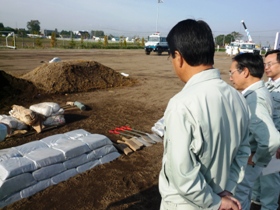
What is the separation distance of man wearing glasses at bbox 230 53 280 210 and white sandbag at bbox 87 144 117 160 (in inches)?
88.0

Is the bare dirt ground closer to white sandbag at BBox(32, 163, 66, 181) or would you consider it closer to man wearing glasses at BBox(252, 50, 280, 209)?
white sandbag at BBox(32, 163, 66, 181)

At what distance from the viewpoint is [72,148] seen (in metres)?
3.37

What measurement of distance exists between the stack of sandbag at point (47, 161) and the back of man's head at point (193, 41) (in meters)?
2.53

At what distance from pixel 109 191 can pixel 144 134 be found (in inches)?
83.1

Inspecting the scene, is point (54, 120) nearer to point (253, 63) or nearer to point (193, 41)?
point (253, 63)

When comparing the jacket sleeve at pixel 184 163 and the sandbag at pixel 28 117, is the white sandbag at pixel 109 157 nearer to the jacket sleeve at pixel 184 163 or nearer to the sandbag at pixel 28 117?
the sandbag at pixel 28 117

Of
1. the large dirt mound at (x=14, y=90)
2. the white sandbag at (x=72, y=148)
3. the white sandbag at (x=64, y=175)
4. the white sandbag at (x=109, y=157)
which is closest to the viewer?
the white sandbag at (x=64, y=175)

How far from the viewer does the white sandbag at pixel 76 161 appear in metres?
3.35

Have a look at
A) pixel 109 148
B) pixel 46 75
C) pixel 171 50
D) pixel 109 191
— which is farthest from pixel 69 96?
pixel 171 50

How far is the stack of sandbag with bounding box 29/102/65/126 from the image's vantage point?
4957 millimetres

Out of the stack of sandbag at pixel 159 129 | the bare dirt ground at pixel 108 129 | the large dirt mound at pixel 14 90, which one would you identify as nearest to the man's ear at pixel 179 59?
the bare dirt ground at pixel 108 129

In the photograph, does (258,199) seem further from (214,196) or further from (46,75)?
(46,75)

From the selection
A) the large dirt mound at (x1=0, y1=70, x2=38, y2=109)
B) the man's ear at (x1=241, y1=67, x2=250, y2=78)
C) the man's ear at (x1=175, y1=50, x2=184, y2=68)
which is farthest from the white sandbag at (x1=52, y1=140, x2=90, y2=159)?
the large dirt mound at (x1=0, y1=70, x2=38, y2=109)

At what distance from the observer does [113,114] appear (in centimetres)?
641
